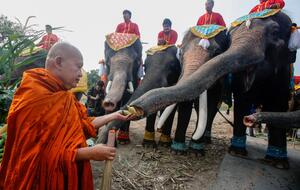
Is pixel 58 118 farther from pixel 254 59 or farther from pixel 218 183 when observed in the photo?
pixel 254 59

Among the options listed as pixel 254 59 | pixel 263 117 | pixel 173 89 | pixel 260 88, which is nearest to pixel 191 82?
pixel 173 89

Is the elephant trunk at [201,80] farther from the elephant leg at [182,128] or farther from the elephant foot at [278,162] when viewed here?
the elephant foot at [278,162]

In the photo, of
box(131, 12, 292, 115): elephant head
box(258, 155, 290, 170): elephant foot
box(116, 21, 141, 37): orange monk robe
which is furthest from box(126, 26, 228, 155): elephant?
box(116, 21, 141, 37): orange monk robe

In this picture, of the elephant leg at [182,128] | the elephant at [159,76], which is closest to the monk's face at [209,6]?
the elephant at [159,76]

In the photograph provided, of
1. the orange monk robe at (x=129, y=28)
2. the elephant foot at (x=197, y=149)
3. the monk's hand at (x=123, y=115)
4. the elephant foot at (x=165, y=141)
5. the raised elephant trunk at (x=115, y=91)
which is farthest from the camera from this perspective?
the orange monk robe at (x=129, y=28)

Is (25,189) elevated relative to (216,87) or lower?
lower

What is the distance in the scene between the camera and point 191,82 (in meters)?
3.16

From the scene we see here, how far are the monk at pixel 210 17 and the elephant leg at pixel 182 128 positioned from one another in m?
2.81

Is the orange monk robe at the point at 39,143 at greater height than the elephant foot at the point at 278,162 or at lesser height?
greater

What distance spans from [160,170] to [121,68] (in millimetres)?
2272

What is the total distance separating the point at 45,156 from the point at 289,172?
3.45 meters

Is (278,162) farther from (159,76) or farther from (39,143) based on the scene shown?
(39,143)

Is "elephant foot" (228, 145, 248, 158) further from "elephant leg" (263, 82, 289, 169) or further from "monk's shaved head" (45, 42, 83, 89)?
"monk's shaved head" (45, 42, 83, 89)

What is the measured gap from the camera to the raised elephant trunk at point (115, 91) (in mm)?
3679
